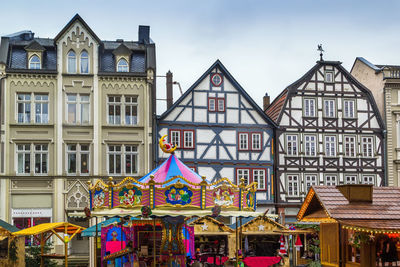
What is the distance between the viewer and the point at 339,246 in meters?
18.6

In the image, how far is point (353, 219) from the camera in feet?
57.3

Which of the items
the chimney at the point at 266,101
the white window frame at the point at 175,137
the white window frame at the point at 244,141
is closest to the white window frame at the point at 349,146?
the white window frame at the point at 244,141

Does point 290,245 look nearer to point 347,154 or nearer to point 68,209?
point 347,154

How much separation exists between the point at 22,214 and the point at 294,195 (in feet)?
47.8

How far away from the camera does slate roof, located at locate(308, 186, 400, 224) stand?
57.8 ft

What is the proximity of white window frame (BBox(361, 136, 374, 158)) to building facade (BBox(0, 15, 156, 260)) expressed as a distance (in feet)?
40.5

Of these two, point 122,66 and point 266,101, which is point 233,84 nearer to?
point 122,66

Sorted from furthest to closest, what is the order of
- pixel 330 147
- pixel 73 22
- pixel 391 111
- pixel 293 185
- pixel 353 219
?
1. pixel 391 111
2. pixel 330 147
3. pixel 293 185
4. pixel 73 22
5. pixel 353 219

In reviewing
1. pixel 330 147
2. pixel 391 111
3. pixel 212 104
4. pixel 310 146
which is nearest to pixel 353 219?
pixel 212 104

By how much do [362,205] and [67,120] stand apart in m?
19.5

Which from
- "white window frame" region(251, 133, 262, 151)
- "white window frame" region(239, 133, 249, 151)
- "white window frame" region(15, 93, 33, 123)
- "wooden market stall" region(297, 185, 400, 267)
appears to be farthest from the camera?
"white window frame" region(251, 133, 262, 151)

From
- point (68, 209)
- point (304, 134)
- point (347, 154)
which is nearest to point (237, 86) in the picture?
point (304, 134)

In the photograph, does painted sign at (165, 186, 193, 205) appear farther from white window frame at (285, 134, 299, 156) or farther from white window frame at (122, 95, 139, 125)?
white window frame at (285, 134, 299, 156)

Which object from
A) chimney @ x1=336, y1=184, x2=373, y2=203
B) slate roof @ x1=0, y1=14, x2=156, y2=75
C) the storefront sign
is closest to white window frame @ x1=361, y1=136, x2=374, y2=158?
slate roof @ x1=0, y1=14, x2=156, y2=75
